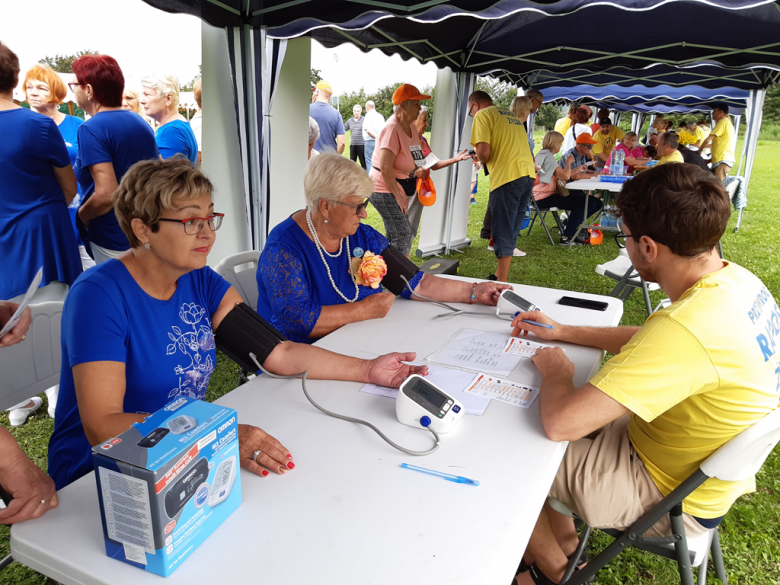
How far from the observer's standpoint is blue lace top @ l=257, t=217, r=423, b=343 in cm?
185

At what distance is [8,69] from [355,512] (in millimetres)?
2274

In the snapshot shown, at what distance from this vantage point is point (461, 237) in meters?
6.58

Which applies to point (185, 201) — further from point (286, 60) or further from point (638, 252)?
point (286, 60)

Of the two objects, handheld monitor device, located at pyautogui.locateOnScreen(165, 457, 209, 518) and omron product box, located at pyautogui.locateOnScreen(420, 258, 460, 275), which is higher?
handheld monitor device, located at pyautogui.locateOnScreen(165, 457, 209, 518)

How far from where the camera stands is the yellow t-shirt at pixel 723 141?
7988mm

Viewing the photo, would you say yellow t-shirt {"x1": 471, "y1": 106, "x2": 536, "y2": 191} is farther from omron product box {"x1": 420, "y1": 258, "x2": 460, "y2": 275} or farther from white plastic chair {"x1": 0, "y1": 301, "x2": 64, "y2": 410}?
white plastic chair {"x1": 0, "y1": 301, "x2": 64, "y2": 410}

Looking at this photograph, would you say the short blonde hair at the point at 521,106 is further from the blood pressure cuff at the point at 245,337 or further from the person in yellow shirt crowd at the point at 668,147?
the blood pressure cuff at the point at 245,337

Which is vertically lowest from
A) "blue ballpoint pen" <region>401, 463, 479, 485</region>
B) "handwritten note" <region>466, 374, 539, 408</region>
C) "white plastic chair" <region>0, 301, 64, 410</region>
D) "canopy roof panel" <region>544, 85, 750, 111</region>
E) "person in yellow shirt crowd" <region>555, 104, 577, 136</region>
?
"white plastic chair" <region>0, 301, 64, 410</region>

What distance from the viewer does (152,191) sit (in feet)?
4.12

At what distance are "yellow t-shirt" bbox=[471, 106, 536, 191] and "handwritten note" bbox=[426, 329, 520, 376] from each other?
327cm

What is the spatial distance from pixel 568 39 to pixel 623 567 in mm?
5283

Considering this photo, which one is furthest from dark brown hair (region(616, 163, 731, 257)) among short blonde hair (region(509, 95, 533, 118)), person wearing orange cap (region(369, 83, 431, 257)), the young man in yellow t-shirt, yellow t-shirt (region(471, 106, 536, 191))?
short blonde hair (region(509, 95, 533, 118))

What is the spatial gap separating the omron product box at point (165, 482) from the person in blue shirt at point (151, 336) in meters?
0.22

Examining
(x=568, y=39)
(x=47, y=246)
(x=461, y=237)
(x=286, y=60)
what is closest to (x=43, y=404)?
(x=47, y=246)
